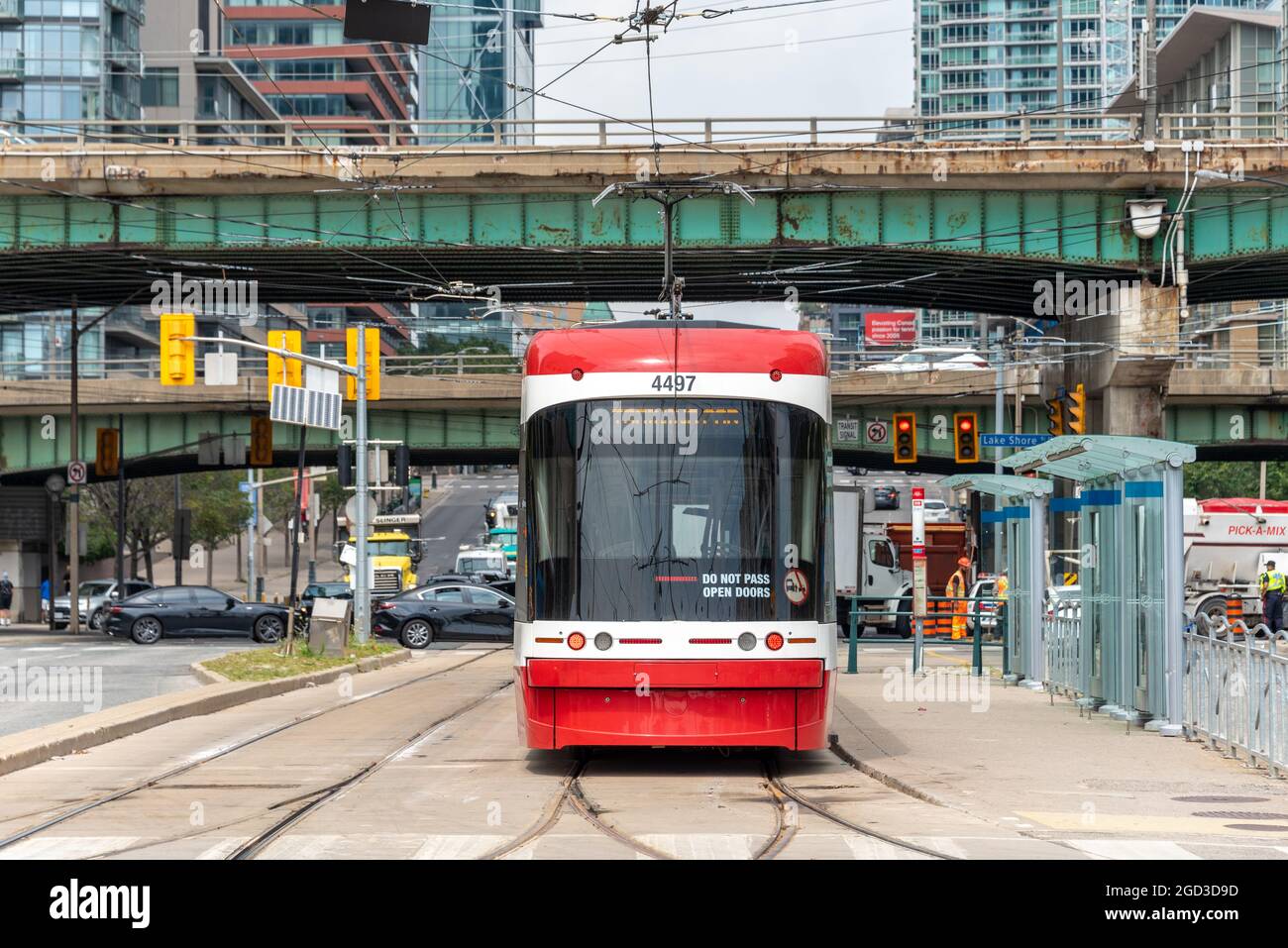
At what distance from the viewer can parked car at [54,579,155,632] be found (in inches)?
1950

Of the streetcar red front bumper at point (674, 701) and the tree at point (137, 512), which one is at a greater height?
the tree at point (137, 512)

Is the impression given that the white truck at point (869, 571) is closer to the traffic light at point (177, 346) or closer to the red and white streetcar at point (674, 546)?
the traffic light at point (177, 346)

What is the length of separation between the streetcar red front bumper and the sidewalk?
1030 millimetres

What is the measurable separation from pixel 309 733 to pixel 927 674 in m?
12.0

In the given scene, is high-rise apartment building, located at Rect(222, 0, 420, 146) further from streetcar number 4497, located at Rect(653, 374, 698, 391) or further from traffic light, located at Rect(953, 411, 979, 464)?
streetcar number 4497, located at Rect(653, 374, 698, 391)

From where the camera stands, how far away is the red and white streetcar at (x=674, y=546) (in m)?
13.1

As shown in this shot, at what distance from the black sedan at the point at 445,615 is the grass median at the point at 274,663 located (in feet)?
24.5

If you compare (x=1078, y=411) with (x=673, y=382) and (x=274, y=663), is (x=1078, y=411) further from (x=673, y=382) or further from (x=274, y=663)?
(x=673, y=382)

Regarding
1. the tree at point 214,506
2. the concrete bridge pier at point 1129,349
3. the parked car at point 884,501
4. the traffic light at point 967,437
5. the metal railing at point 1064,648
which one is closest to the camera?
the metal railing at point 1064,648

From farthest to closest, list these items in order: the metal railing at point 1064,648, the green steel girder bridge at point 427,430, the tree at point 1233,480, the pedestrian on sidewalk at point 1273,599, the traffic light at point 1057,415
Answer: the tree at point 1233,480 → the green steel girder bridge at point 427,430 → the pedestrian on sidewalk at point 1273,599 → the traffic light at point 1057,415 → the metal railing at point 1064,648

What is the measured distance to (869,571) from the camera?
47844 millimetres

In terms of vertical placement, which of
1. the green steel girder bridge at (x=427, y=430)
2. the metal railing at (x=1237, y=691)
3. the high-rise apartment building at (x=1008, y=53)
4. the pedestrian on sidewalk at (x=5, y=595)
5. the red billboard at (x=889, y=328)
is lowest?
the pedestrian on sidewalk at (x=5, y=595)

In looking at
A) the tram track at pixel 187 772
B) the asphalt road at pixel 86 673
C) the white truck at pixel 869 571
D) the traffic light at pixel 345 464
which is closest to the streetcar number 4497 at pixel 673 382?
the tram track at pixel 187 772

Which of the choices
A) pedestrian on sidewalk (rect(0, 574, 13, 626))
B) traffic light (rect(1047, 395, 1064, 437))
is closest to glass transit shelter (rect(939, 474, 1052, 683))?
traffic light (rect(1047, 395, 1064, 437))
